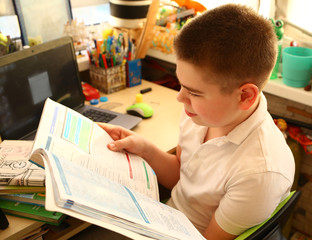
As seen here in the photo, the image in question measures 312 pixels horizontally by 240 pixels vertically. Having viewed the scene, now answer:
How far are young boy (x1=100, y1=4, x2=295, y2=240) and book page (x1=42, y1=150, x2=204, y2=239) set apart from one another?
0.15 meters

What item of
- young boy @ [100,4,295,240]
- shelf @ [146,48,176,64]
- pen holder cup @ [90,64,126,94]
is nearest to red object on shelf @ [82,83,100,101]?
pen holder cup @ [90,64,126,94]

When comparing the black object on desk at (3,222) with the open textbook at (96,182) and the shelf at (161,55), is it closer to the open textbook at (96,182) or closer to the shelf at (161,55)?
the open textbook at (96,182)

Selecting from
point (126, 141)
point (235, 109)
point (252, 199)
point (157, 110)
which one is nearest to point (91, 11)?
point (157, 110)

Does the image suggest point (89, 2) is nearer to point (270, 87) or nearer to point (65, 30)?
point (65, 30)

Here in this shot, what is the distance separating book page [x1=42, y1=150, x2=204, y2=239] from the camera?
493 millimetres

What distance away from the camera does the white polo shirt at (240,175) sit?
2.30ft

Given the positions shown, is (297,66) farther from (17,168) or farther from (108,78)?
(17,168)

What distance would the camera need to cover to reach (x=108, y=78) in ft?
4.74

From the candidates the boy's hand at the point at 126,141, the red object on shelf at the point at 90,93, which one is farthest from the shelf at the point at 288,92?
the red object on shelf at the point at 90,93

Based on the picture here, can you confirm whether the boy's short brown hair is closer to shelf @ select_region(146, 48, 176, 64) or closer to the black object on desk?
the black object on desk

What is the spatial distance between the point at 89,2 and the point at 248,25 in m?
1.52

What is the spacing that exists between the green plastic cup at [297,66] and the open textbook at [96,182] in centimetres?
73

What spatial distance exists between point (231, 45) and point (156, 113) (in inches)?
26.9

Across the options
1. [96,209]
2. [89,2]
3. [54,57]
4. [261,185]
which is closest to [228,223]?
[261,185]
